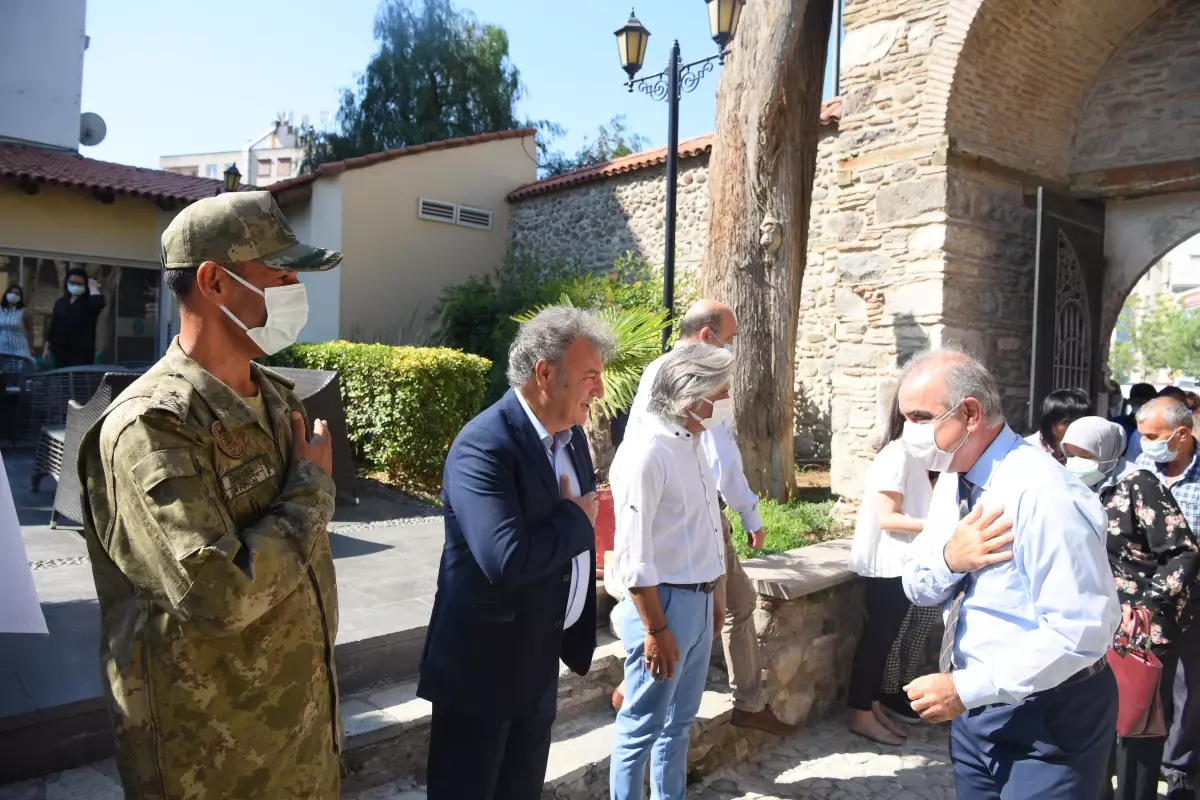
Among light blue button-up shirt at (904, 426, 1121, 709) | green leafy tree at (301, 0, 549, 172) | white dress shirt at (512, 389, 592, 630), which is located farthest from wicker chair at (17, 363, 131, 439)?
green leafy tree at (301, 0, 549, 172)

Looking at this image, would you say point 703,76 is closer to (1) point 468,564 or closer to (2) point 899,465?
(2) point 899,465

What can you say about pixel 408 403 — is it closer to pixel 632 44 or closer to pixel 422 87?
pixel 632 44

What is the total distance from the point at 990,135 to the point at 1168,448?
4099 millimetres

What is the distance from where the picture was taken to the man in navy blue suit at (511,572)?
2213 millimetres

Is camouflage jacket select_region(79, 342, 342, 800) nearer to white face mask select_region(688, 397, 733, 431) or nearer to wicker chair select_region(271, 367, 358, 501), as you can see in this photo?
white face mask select_region(688, 397, 733, 431)

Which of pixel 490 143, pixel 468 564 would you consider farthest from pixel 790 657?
pixel 490 143

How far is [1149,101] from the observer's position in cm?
737

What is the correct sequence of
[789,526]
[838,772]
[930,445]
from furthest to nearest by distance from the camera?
1. [789,526]
2. [838,772]
3. [930,445]

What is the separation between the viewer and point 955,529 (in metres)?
2.28

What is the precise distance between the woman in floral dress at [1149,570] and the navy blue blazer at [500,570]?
7.80 ft

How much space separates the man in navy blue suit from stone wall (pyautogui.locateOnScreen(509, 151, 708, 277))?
9.35m

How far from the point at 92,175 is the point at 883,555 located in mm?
12447

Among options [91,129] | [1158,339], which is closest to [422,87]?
[91,129]

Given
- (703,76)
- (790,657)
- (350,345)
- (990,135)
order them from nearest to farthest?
(790,657) → (990,135) → (703,76) → (350,345)
